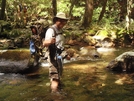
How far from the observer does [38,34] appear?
30.7ft

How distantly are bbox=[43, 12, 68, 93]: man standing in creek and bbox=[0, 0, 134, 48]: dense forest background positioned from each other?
9368mm

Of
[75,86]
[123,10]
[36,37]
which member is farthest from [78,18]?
[75,86]

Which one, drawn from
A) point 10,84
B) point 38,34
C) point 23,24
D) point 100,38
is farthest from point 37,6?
point 10,84

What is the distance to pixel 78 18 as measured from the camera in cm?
2667

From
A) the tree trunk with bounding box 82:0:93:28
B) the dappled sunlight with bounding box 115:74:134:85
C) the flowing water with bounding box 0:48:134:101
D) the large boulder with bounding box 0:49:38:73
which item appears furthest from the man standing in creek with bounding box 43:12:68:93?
the tree trunk with bounding box 82:0:93:28

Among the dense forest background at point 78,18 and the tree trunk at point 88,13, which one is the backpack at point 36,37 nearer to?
the dense forest background at point 78,18

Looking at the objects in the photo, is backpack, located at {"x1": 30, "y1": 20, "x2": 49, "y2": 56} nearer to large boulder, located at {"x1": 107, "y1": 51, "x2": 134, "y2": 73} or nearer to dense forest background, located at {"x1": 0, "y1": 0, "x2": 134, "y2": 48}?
large boulder, located at {"x1": 107, "y1": 51, "x2": 134, "y2": 73}

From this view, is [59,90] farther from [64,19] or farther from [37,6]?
[37,6]

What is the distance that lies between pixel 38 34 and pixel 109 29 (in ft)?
27.8

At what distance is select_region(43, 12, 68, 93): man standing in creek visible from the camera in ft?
18.5

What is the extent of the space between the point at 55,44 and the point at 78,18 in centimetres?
2107

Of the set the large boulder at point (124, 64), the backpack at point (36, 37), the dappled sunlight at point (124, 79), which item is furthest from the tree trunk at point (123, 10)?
the dappled sunlight at point (124, 79)

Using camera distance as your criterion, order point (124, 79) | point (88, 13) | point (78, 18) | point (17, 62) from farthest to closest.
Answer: point (78, 18), point (88, 13), point (17, 62), point (124, 79)

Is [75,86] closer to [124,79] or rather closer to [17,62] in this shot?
[124,79]
